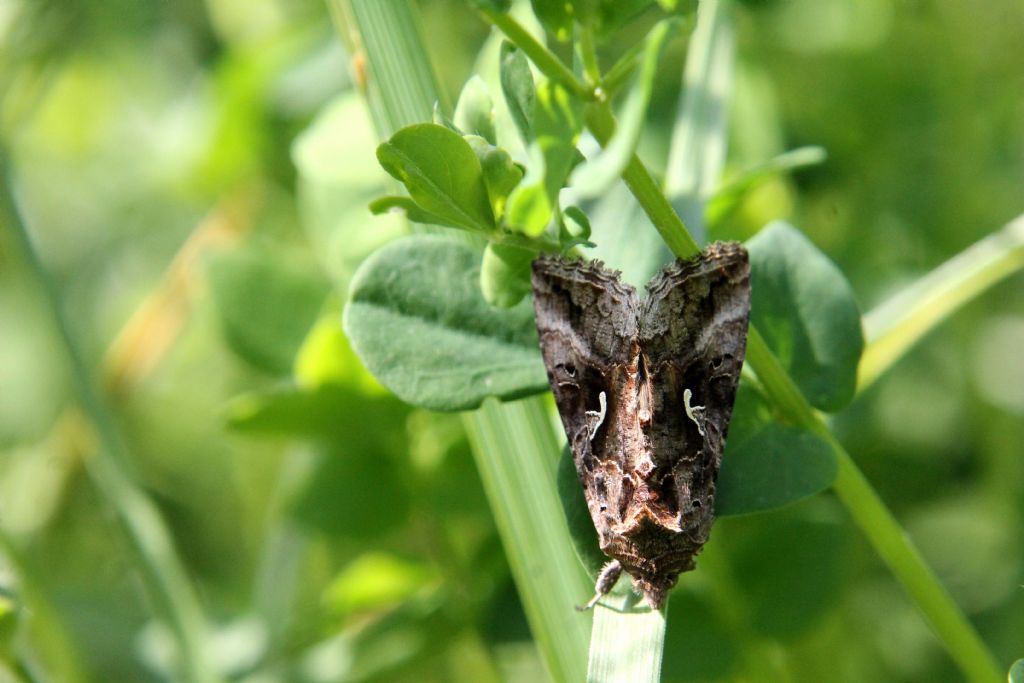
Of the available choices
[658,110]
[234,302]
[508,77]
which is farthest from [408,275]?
[658,110]

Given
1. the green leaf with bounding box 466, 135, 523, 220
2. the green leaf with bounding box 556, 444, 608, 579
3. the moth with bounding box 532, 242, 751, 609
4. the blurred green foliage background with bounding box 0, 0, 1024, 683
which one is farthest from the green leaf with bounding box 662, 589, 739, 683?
the green leaf with bounding box 466, 135, 523, 220

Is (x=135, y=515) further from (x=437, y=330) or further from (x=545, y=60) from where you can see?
(x=545, y=60)

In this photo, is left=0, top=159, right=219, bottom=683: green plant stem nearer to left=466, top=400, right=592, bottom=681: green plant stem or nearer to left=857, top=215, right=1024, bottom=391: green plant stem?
left=466, top=400, right=592, bottom=681: green plant stem

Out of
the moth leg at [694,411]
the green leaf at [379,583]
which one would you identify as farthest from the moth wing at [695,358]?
the green leaf at [379,583]

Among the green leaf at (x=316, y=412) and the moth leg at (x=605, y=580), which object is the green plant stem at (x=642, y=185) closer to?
the moth leg at (x=605, y=580)

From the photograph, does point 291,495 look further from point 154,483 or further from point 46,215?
point 46,215
